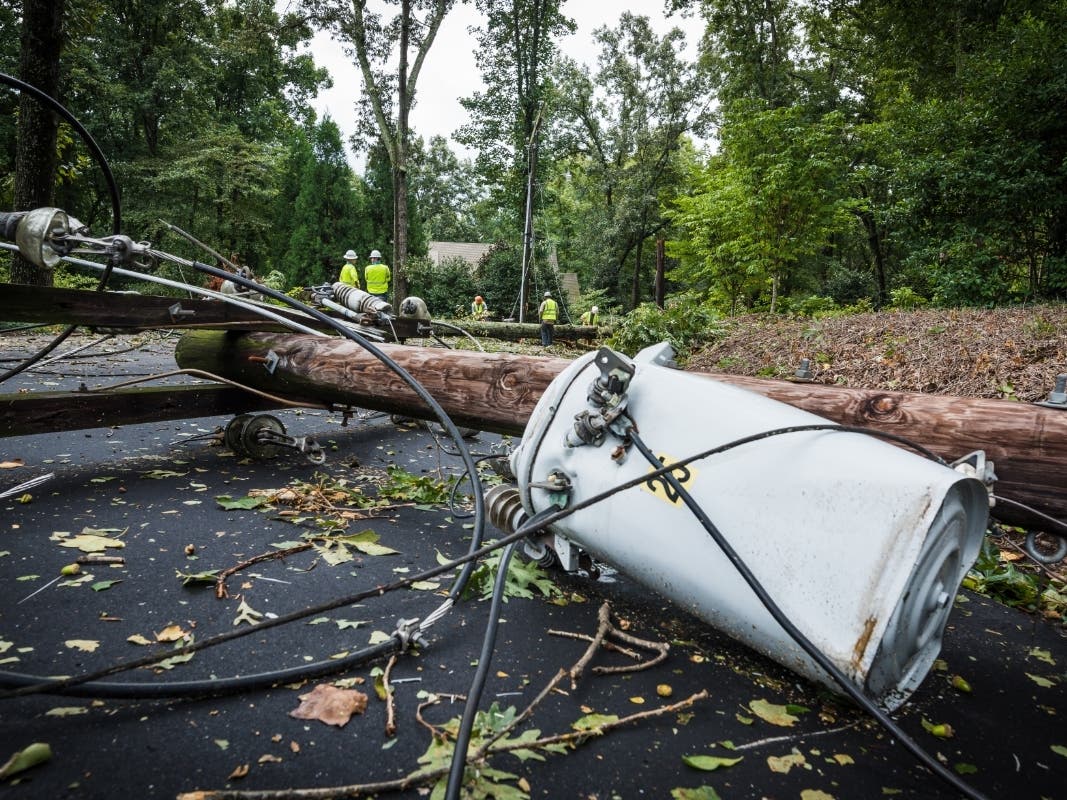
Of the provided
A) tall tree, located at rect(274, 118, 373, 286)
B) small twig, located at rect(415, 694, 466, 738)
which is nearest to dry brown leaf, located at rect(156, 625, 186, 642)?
small twig, located at rect(415, 694, 466, 738)

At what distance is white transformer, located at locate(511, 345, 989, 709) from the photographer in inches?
48.4

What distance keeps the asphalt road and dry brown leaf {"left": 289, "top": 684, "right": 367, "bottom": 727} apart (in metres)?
0.02

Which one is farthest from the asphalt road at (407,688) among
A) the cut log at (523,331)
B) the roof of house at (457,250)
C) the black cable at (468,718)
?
the roof of house at (457,250)

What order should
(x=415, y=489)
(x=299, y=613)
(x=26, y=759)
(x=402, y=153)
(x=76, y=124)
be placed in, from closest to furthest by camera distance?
(x=26, y=759) → (x=299, y=613) → (x=76, y=124) → (x=415, y=489) → (x=402, y=153)

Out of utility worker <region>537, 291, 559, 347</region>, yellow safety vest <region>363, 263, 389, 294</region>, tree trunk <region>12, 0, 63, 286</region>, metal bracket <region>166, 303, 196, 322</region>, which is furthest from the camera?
utility worker <region>537, 291, 559, 347</region>

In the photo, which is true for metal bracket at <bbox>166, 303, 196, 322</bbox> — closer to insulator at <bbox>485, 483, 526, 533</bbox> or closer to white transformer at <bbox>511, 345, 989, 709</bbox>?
insulator at <bbox>485, 483, 526, 533</bbox>

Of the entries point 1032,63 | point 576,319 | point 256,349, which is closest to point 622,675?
point 256,349

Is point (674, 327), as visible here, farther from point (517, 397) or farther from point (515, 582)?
point (515, 582)

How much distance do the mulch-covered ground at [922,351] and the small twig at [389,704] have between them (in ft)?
18.6

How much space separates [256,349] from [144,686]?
2966 millimetres

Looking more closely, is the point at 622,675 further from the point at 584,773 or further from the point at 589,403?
the point at 589,403

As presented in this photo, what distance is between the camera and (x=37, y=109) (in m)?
8.25

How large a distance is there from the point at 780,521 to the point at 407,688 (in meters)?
1.09

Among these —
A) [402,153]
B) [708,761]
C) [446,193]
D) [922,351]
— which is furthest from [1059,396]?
[446,193]
